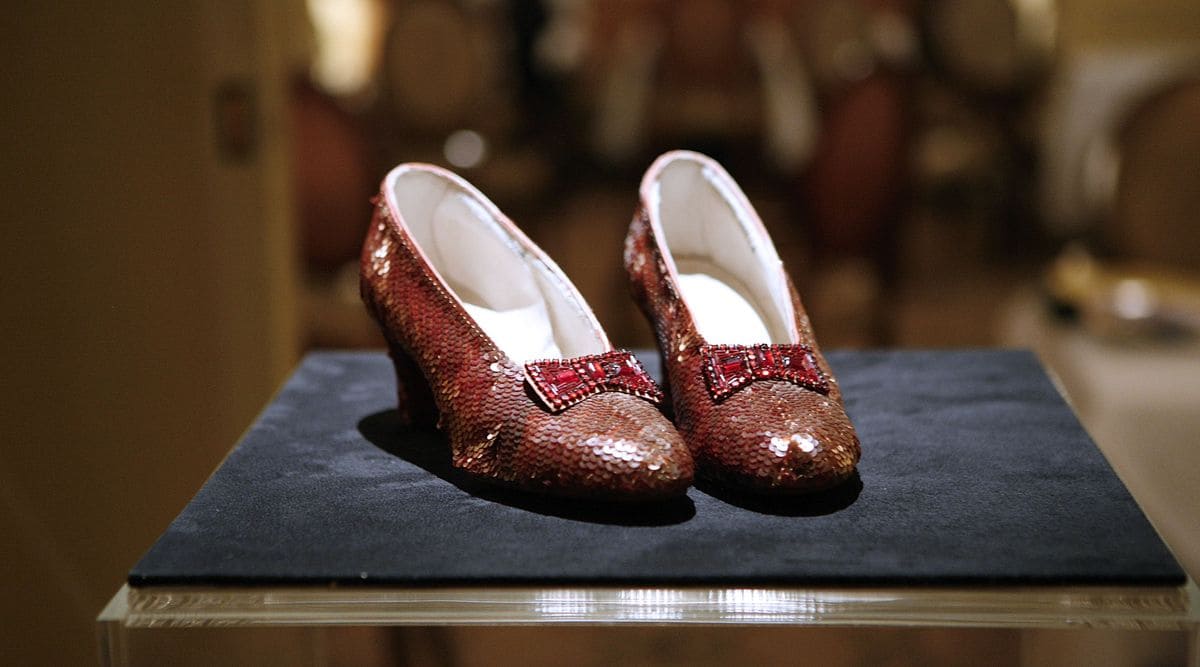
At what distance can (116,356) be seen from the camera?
37.0 inches

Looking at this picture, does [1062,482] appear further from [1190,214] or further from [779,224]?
[779,224]

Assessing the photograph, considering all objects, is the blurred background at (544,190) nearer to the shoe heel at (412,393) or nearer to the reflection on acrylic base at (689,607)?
the reflection on acrylic base at (689,607)

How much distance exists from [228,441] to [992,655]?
775mm

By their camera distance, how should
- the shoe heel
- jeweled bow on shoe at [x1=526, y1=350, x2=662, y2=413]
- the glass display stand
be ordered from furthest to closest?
the shoe heel < jeweled bow on shoe at [x1=526, y1=350, x2=662, y2=413] < the glass display stand

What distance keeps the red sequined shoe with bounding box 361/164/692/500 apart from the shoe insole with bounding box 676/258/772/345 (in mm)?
114

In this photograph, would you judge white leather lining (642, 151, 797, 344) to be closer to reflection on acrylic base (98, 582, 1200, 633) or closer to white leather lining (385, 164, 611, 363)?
white leather lining (385, 164, 611, 363)

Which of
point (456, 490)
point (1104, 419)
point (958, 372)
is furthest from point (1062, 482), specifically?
point (1104, 419)

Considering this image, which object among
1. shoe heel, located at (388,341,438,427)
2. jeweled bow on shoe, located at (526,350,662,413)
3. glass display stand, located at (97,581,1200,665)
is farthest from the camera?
shoe heel, located at (388,341,438,427)

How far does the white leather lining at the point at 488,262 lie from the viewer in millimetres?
824

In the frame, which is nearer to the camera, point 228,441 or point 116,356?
point 116,356

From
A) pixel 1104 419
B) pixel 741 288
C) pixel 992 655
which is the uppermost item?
pixel 741 288

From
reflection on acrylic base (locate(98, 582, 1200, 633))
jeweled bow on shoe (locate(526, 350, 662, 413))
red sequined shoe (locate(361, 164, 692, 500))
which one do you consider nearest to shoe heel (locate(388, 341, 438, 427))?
red sequined shoe (locate(361, 164, 692, 500))

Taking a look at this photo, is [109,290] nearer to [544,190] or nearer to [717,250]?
[717,250]

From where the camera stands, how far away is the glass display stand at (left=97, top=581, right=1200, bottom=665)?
576 mm
